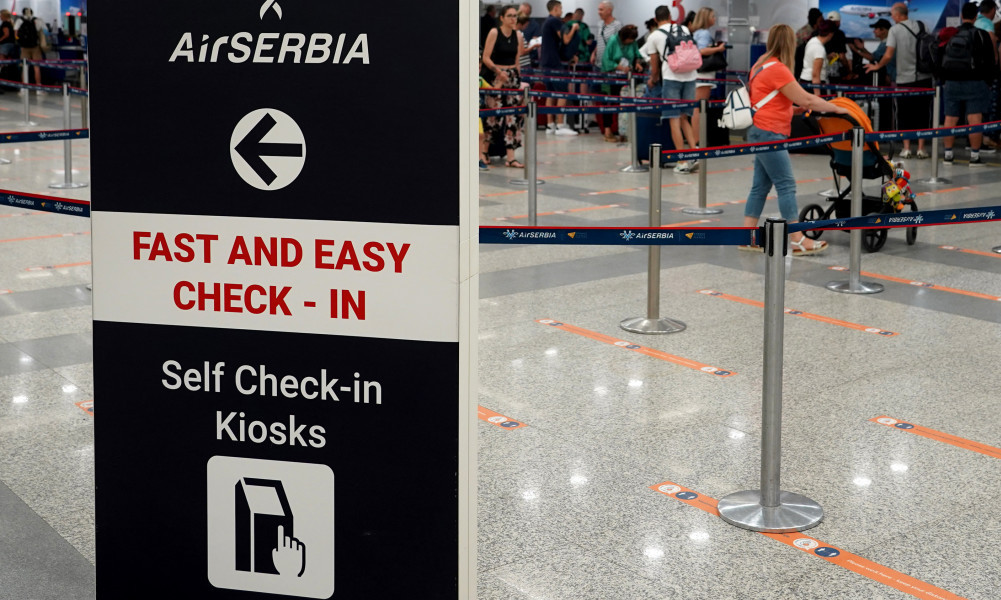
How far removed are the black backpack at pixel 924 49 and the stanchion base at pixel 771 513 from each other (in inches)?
463

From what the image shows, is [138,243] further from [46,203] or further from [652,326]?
[652,326]

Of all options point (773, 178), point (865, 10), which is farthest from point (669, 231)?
point (865, 10)

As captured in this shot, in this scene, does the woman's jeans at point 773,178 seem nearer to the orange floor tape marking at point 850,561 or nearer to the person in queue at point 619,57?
the orange floor tape marking at point 850,561

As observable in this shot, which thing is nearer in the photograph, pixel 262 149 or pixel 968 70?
pixel 262 149

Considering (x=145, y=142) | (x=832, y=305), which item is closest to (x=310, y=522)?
(x=145, y=142)

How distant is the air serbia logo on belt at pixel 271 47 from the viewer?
1.89 m

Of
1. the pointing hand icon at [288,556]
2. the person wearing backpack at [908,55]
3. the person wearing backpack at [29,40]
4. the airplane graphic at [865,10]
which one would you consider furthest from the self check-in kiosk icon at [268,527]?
the person wearing backpack at [29,40]

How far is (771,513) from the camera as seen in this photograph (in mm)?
3941

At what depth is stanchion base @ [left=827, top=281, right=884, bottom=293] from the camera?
24.0 ft

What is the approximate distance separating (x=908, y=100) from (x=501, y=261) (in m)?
8.95

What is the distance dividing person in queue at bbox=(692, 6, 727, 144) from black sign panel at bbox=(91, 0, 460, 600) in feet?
38.6

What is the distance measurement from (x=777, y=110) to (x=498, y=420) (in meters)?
4.06

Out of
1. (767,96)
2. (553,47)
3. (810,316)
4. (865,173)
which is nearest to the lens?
(810,316)

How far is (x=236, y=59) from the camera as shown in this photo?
1925 millimetres
